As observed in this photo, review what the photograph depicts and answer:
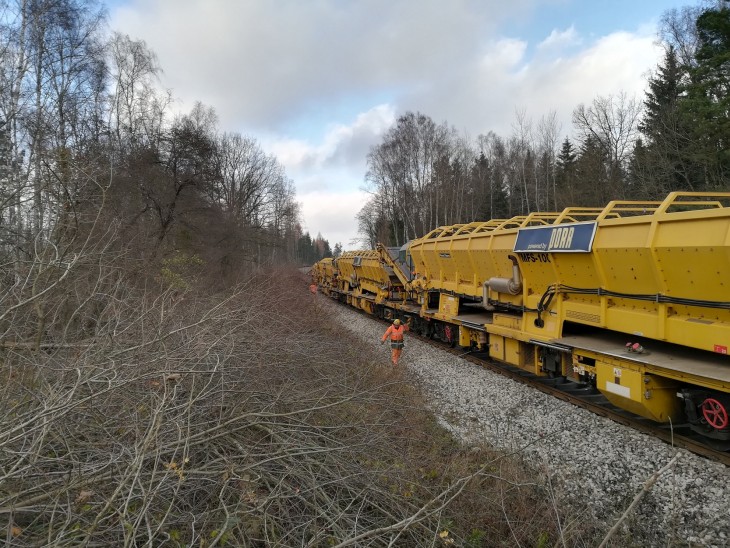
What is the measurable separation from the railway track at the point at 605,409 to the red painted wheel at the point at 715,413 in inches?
13.8

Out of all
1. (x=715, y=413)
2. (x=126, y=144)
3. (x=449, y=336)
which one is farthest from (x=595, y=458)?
(x=126, y=144)

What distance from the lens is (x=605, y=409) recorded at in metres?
6.73

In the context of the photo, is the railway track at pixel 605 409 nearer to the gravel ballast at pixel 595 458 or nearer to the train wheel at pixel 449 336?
the gravel ballast at pixel 595 458

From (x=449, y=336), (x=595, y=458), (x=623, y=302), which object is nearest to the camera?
(x=595, y=458)

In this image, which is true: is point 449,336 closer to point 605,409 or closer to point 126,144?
point 605,409

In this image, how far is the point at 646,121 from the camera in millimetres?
29031

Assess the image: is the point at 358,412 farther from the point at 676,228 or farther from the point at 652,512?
the point at 676,228

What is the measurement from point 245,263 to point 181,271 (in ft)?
33.8

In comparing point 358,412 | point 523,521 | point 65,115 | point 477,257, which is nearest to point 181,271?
point 65,115

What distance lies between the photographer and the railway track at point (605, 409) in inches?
207

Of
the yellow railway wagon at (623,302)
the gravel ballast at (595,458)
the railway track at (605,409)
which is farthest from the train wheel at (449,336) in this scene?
the gravel ballast at (595,458)

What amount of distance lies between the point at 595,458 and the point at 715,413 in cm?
147

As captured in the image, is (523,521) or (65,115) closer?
(523,521)

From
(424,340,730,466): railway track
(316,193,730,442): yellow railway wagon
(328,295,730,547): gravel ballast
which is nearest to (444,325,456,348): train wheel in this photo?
(424,340,730,466): railway track
